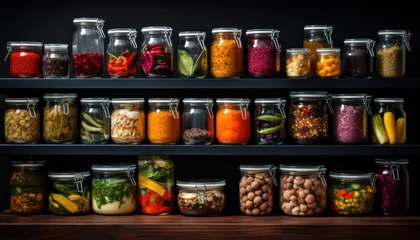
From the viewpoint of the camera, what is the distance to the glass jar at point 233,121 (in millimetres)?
2898

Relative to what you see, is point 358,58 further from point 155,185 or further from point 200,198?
point 155,185

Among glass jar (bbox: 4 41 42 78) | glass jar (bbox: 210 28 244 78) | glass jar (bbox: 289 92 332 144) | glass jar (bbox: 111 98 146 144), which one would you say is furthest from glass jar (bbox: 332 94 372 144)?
glass jar (bbox: 4 41 42 78)

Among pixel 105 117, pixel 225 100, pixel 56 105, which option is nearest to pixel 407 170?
pixel 225 100

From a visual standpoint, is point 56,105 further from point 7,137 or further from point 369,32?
point 369,32

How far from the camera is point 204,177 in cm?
312

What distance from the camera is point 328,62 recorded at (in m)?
2.88

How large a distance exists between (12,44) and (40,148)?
42 centimetres

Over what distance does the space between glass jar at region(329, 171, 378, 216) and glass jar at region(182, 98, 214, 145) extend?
519 millimetres

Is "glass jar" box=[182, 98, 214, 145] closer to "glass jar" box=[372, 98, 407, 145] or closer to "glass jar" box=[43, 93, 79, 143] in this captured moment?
"glass jar" box=[43, 93, 79, 143]

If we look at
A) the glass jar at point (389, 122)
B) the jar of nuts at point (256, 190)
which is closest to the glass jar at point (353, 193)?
the glass jar at point (389, 122)

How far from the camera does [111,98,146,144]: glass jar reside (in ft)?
9.55

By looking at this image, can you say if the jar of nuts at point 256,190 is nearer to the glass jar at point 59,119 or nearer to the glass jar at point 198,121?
the glass jar at point 198,121

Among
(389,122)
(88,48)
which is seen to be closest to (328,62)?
(389,122)

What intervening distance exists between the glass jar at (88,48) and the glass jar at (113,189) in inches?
14.4
